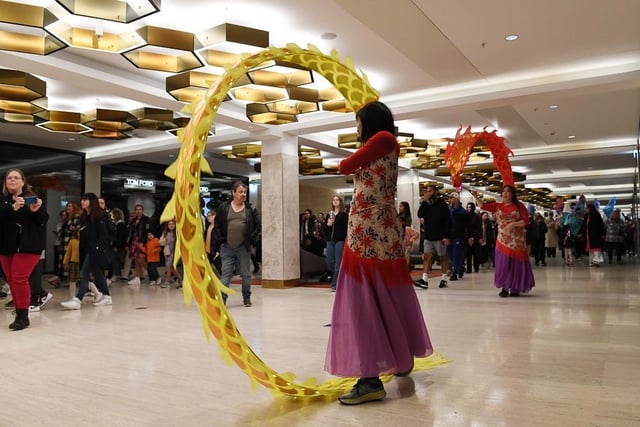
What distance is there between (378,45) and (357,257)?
4891mm

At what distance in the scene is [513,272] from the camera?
7.39 m

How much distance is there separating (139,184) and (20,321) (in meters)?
12.6

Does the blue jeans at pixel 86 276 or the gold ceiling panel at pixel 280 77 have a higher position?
the gold ceiling panel at pixel 280 77

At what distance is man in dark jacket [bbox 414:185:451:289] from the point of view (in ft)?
30.1

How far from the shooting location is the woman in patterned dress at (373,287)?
2721mm

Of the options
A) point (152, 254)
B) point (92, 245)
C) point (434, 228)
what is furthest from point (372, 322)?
point (152, 254)

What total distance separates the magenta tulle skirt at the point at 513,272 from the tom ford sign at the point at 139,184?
13.4m

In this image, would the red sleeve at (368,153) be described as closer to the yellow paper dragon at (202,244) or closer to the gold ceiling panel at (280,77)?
the yellow paper dragon at (202,244)

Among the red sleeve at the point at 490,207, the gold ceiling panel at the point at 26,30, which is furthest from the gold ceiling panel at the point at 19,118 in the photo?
the red sleeve at the point at 490,207

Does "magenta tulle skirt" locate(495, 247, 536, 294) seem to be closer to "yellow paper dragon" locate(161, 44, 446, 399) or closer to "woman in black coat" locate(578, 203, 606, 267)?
"yellow paper dragon" locate(161, 44, 446, 399)

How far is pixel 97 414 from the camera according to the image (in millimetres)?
2652

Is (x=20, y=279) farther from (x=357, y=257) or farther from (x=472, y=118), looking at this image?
(x=472, y=118)

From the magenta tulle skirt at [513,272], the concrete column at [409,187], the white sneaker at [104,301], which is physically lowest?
the white sneaker at [104,301]

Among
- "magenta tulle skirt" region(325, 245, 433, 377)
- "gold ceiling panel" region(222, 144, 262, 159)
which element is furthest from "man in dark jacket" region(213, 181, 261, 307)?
"gold ceiling panel" region(222, 144, 262, 159)
